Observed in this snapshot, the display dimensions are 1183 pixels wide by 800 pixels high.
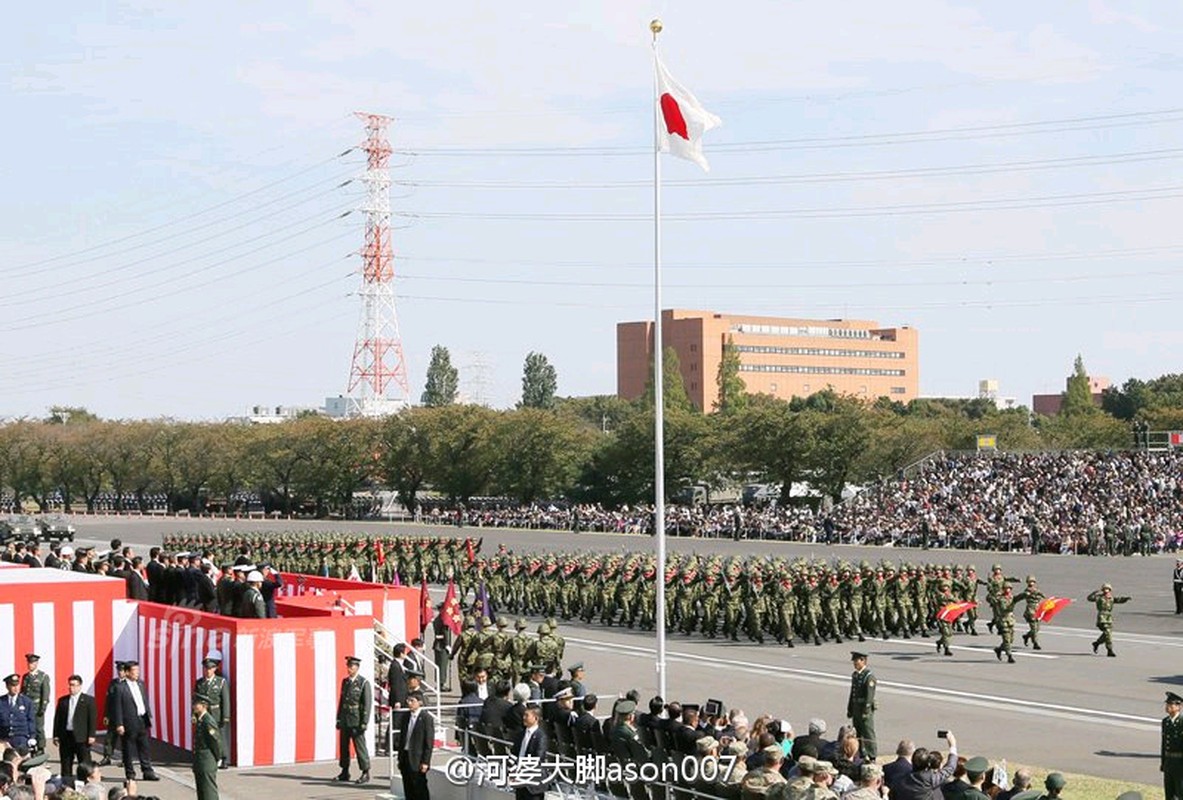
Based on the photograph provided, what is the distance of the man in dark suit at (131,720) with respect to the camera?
17.1 m

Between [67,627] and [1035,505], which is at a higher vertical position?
[1035,505]

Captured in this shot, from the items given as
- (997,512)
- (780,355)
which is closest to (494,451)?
(997,512)

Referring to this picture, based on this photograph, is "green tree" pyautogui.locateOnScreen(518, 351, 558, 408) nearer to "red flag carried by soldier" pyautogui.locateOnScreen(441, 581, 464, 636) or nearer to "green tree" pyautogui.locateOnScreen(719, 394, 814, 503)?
"green tree" pyautogui.locateOnScreen(719, 394, 814, 503)

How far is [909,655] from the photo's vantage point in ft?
90.1

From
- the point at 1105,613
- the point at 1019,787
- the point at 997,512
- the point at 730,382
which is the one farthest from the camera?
the point at 730,382

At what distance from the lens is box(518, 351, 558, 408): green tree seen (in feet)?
472

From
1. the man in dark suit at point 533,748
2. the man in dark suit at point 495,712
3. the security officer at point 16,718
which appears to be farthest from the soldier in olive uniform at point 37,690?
the man in dark suit at point 533,748

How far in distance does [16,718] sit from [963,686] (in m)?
13.5

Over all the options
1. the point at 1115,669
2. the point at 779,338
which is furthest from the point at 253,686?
the point at 779,338

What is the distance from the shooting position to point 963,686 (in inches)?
934

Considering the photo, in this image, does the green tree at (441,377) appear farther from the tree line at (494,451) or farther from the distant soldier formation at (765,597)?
the distant soldier formation at (765,597)

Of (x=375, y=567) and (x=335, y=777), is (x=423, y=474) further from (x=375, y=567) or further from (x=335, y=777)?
(x=335, y=777)

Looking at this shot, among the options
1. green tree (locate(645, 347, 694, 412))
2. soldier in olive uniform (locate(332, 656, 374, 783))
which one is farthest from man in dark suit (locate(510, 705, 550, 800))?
green tree (locate(645, 347, 694, 412))

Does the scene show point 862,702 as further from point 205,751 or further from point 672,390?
point 672,390
